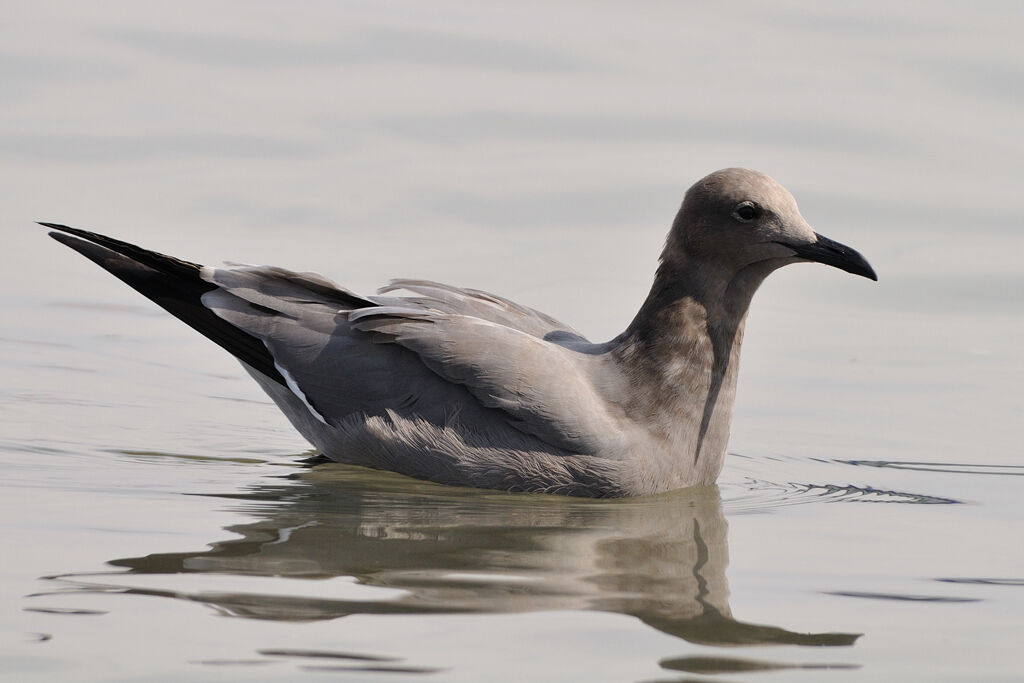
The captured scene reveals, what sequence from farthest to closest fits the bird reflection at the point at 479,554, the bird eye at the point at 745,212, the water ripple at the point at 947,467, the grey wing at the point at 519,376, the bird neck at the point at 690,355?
the water ripple at the point at 947,467, the bird neck at the point at 690,355, the bird eye at the point at 745,212, the grey wing at the point at 519,376, the bird reflection at the point at 479,554

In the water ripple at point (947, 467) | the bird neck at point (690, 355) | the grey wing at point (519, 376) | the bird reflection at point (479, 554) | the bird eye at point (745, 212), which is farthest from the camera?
the water ripple at point (947, 467)

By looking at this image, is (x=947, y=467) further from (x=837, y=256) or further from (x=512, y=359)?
(x=512, y=359)

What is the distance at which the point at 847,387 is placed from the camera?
988 centimetres

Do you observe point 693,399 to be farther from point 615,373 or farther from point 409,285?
point 409,285

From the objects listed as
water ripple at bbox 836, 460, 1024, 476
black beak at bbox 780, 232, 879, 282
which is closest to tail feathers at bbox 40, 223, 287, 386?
black beak at bbox 780, 232, 879, 282

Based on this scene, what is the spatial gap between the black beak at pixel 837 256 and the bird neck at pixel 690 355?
0.31 metres

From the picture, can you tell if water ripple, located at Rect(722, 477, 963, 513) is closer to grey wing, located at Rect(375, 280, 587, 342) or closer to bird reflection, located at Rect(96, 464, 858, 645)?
bird reflection, located at Rect(96, 464, 858, 645)

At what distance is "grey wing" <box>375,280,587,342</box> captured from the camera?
8.43m

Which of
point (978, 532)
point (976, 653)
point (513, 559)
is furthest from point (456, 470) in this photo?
point (976, 653)

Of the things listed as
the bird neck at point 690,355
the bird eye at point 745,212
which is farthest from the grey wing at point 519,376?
the bird eye at point 745,212

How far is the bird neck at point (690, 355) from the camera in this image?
26.7ft

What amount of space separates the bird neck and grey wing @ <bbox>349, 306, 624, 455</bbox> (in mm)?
277

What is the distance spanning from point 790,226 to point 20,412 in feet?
13.7

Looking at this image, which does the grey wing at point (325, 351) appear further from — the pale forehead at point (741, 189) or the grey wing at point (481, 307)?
the pale forehead at point (741, 189)
